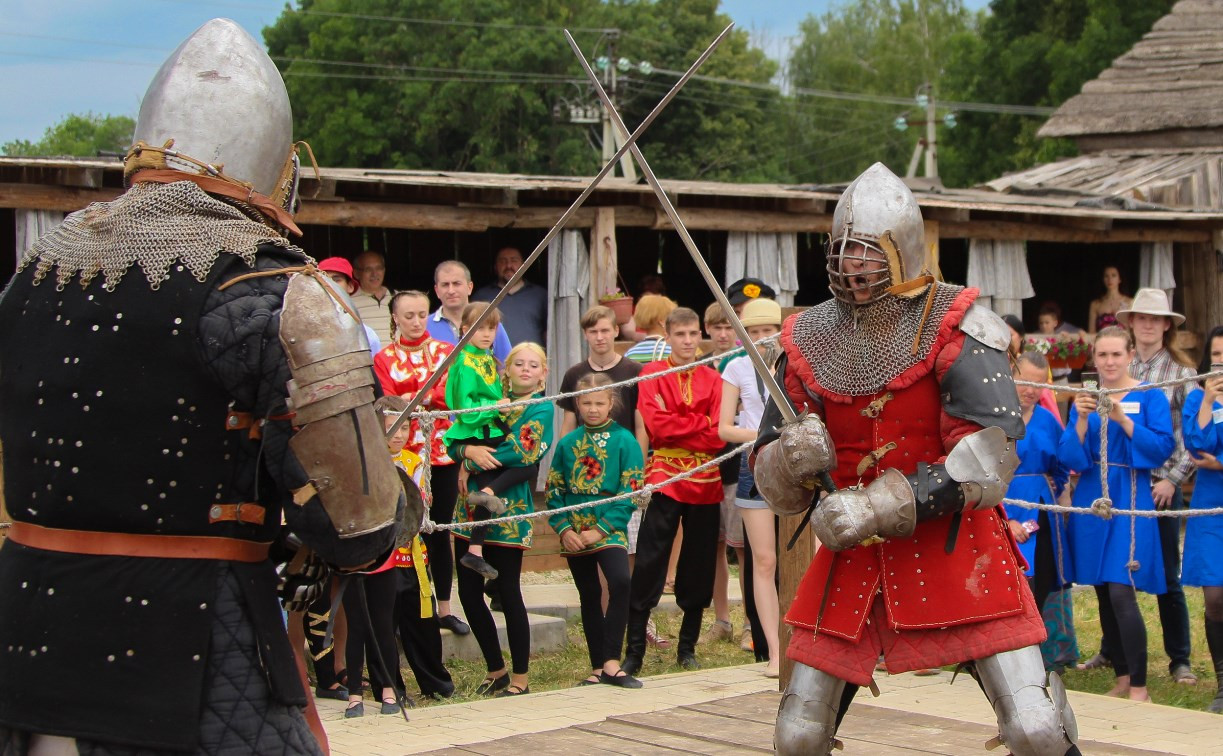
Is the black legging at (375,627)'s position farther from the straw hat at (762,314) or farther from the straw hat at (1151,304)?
the straw hat at (1151,304)

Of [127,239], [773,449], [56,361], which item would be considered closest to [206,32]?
[127,239]

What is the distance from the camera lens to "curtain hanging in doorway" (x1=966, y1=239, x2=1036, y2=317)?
11906 millimetres

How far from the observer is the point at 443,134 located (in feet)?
102

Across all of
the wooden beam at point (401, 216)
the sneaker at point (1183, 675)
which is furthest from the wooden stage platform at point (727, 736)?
the wooden beam at point (401, 216)

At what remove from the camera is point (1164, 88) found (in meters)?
16.4

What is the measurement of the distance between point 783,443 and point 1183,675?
3.45m

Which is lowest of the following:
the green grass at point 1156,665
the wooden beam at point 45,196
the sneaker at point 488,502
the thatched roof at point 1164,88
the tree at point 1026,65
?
the green grass at point 1156,665

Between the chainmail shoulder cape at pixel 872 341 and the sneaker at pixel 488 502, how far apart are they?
2.07 m

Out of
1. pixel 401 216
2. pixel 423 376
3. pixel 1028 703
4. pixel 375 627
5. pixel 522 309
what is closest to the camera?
pixel 1028 703

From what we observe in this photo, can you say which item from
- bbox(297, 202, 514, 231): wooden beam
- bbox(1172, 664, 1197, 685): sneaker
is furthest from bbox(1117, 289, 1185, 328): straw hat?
bbox(297, 202, 514, 231): wooden beam

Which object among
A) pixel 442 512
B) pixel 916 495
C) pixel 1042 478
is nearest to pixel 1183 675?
pixel 1042 478

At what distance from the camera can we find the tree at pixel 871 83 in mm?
43500

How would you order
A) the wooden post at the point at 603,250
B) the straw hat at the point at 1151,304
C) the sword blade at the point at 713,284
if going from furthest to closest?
1. the wooden post at the point at 603,250
2. the straw hat at the point at 1151,304
3. the sword blade at the point at 713,284

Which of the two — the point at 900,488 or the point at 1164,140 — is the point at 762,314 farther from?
the point at 1164,140
